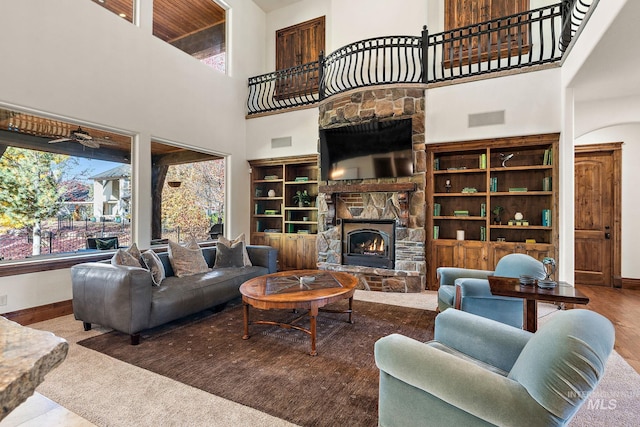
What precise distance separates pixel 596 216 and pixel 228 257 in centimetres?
616

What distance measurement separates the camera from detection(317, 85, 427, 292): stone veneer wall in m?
5.03

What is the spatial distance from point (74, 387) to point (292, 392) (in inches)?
61.4

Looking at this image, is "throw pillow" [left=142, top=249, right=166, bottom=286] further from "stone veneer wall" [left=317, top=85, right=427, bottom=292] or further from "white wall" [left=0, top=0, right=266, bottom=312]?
"stone veneer wall" [left=317, top=85, right=427, bottom=292]

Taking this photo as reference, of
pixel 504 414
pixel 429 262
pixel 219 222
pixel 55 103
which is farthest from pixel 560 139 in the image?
pixel 55 103

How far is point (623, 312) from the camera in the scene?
394 centimetres

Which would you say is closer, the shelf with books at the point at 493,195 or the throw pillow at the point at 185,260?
the throw pillow at the point at 185,260

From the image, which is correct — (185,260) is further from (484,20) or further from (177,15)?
(484,20)

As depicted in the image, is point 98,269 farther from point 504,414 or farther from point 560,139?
point 560,139

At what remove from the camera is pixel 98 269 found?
3117 mm

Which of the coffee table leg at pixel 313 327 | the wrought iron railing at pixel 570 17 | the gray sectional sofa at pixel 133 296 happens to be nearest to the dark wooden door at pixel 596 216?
the wrought iron railing at pixel 570 17

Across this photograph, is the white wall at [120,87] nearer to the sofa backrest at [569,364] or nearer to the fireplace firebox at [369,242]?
the fireplace firebox at [369,242]

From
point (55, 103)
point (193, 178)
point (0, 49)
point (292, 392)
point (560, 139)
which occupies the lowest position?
point (292, 392)

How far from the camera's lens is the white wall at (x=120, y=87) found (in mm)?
3500

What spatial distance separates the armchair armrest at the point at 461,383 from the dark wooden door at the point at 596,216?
5.61m
